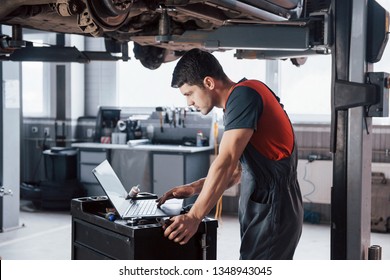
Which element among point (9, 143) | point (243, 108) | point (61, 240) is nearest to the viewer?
point (243, 108)

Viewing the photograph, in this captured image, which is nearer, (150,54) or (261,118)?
(261,118)

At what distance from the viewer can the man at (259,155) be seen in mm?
2051

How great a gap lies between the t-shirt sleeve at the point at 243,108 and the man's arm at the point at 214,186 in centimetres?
3

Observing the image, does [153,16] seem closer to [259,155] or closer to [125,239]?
[259,155]

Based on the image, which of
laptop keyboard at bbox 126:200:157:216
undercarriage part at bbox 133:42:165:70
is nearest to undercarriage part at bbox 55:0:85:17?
laptop keyboard at bbox 126:200:157:216

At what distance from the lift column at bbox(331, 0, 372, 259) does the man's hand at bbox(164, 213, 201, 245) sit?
0.54m

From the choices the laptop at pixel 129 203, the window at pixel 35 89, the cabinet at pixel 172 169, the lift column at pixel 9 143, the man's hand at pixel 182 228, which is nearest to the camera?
the man's hand at pixel 182 228

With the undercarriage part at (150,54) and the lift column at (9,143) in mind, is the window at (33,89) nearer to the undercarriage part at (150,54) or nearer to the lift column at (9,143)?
the lift column at (9,143)

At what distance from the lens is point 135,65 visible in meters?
6.96

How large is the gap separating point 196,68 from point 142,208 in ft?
1.84

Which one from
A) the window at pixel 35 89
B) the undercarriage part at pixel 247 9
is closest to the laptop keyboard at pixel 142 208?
the undercarriage part at pixel 247 9

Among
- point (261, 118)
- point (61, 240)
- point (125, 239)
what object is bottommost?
point (61, 240)

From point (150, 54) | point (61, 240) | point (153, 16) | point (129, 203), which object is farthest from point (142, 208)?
point (61, 240)

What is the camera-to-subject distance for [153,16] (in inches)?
115
